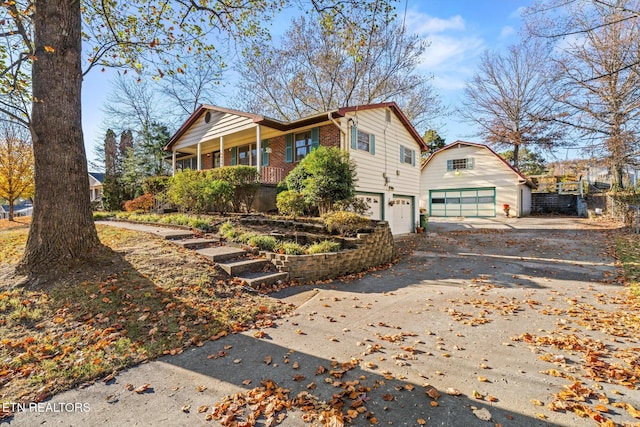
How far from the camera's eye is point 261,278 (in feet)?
19.0

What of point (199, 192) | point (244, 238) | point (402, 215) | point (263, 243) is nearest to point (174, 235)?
point (244, 238)

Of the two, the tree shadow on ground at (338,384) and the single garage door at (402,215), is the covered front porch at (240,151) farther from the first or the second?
the tree shadow on ground at (338,384)

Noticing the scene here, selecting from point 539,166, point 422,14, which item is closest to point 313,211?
point 422,14

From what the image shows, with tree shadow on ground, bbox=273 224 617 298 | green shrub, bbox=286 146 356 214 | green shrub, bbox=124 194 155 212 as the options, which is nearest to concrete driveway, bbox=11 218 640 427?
tree shadow on ground, bbox=273 224 617 298

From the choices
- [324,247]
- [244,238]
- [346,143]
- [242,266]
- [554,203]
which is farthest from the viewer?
[554,203]

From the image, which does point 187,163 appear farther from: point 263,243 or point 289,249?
point 289,249

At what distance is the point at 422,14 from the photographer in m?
7.68

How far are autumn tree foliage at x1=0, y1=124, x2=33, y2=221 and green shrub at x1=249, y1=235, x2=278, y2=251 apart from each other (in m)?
17.0

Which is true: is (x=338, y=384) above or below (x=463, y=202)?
below

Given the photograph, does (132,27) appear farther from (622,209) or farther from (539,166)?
(539,166)

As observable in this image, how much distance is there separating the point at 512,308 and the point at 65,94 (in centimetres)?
818

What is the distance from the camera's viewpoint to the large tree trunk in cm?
475

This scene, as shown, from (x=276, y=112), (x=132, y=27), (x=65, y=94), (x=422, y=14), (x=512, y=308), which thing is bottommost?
(x=512, y=308)

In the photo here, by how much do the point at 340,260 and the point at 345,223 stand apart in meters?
1.28
